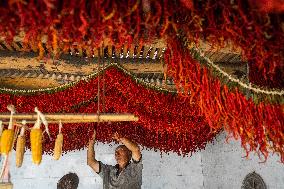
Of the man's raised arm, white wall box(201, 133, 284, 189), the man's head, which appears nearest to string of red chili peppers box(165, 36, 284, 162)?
the man's raised arm

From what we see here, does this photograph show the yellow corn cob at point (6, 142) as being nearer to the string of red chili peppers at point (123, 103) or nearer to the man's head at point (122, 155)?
the string of red chili peppers at point (123, 103)

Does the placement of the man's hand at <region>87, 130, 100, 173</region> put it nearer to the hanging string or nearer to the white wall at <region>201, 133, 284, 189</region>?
the white wall at <region>201, 133, 284, 189</region>

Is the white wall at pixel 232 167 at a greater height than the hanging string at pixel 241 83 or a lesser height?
lesser

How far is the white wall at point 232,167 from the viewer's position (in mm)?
5265

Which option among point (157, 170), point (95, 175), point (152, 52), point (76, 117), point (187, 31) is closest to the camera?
point (187, 31)

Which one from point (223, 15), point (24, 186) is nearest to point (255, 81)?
point (223, 15)

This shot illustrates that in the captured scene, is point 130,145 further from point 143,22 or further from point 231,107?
point 143,22

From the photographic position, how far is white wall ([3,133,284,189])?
25.7ft

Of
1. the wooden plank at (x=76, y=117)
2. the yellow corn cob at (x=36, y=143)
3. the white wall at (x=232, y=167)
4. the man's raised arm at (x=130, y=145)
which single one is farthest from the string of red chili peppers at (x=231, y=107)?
the white wall at (x=232, y=167)

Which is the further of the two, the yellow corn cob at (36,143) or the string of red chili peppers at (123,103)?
the string of red chili peppers at (123,103)

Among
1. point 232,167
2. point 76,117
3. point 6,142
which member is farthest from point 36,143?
point 232,167

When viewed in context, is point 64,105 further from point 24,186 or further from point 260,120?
point 24,186

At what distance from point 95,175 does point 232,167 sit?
10.4 ft

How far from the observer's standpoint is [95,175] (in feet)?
27.3
